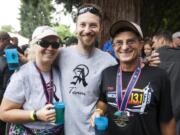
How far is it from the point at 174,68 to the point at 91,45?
1539 mm

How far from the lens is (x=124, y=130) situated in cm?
319

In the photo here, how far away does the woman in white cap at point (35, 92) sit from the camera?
3480 mm

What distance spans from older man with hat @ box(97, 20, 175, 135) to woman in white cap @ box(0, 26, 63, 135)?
Answer: 1.75 ft

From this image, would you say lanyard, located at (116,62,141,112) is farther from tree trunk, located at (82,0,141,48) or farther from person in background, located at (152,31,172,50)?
tree trunk, located at (82,0,141,48)

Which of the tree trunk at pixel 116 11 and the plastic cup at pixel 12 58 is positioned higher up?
the tree trunk at pixel 116 11

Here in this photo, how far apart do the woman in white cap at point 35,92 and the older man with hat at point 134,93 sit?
A: 533 mm

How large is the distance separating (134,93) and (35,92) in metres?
0.90

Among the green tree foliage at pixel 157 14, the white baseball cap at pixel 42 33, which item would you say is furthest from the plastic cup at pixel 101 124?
the green tree foliage at pixel 157 14

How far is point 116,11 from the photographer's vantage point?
6.29 metres

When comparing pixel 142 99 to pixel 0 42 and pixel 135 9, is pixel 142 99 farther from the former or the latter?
pixel 0 42

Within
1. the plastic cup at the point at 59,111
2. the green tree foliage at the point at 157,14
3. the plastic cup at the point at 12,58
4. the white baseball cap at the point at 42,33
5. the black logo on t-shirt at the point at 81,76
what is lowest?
the plastic cup at the point at 59,111

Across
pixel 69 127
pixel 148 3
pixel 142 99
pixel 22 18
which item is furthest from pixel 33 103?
pixel 22 18

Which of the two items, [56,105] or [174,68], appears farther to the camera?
[174,68]

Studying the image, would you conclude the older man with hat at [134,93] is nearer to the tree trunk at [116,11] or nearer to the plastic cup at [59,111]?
the plastic cup at [59,111]
